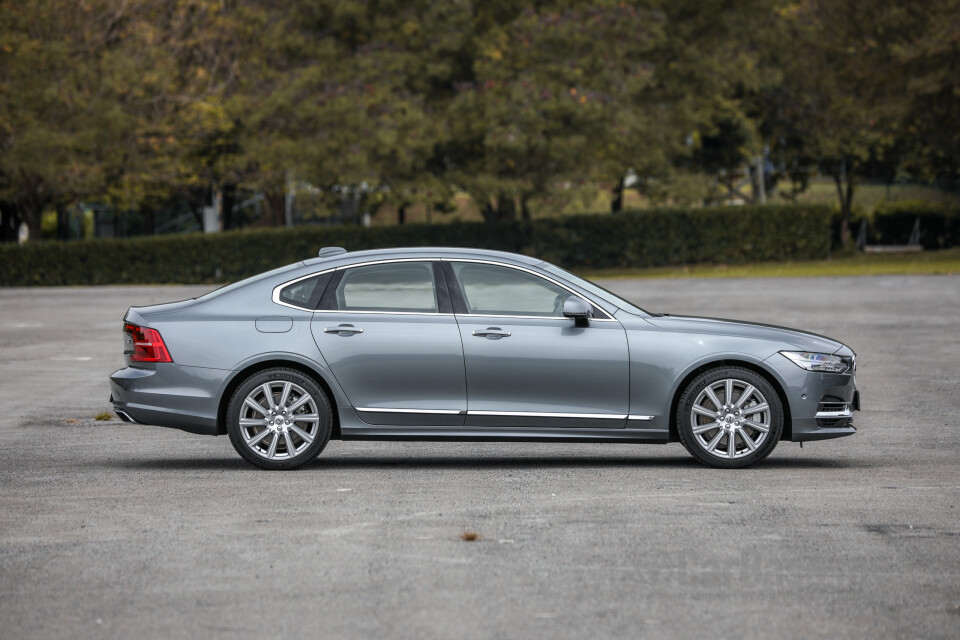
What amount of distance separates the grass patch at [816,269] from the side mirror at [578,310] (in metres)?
30.0

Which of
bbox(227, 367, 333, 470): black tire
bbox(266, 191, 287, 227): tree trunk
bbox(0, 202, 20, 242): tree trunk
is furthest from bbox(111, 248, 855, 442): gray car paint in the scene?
bbox(0, 202, 20, 242): tree trunk

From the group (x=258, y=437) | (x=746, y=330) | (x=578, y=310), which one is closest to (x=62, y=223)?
(x=258, y=437)

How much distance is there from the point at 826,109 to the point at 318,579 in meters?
49.1

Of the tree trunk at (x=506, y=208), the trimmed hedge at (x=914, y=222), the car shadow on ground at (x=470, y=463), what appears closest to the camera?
the car shadow on ground at (x=470, y=463)

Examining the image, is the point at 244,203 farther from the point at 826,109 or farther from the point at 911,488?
the point at 911,488

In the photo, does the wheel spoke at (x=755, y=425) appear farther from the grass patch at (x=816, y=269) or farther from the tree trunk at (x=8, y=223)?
the tree trunk at (x=8, y=223)

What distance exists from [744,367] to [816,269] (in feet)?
113

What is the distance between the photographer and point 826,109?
5272cm

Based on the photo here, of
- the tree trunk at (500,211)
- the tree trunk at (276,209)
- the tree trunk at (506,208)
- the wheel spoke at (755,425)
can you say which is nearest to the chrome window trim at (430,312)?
the wheel spoke at (755,425)

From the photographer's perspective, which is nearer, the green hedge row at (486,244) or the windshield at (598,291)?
the windshield at (598,291)

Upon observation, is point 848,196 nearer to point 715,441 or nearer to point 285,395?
point 715,441

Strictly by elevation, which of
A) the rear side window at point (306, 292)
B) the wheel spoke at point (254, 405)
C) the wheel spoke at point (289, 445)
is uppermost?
the rear side window at point (306, 292)

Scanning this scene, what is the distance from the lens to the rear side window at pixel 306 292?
9.66 meters

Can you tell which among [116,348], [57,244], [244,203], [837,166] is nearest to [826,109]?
[837,166]
